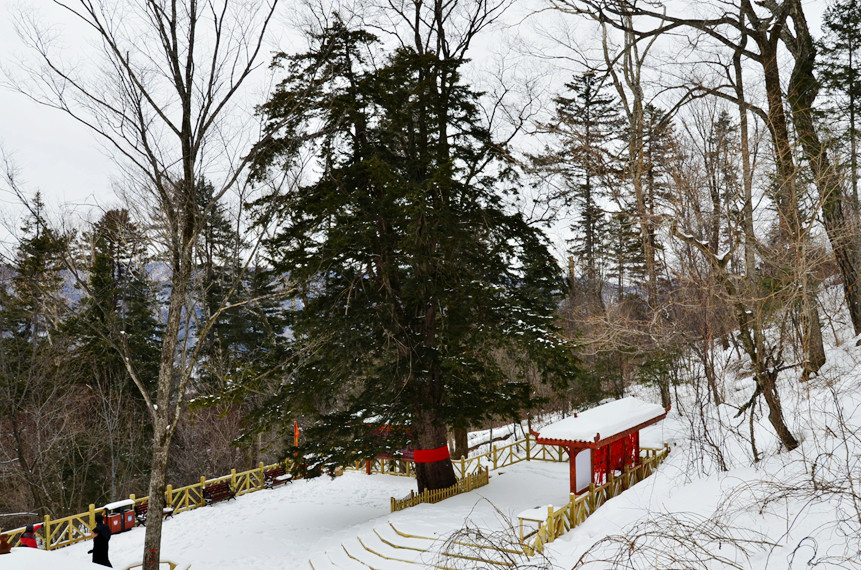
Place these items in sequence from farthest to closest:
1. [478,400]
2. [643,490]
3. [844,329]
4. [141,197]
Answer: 1. [844,329]
2. [478,400]
3. [141,197]
4. [643,490]

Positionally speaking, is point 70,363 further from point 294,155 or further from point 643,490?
point 643,490

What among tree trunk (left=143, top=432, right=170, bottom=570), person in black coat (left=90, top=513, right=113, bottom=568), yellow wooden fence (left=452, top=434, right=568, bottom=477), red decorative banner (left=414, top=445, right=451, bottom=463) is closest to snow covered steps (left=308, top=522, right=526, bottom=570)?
tree trunk (left=143, top=432, right=170, bottom=570)

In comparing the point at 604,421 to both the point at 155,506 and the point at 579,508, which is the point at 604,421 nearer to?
the point at 579,508

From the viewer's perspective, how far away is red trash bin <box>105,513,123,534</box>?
15016 mm

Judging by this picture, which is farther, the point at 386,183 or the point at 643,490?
the point at 386,183

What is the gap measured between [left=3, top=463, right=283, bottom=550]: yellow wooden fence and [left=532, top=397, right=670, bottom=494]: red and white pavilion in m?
10.3

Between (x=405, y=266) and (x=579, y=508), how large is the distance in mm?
8126

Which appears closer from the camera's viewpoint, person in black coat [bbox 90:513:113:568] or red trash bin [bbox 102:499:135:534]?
person in black coat [bbox 90:513:113:568]

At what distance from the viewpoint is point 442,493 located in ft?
51.2

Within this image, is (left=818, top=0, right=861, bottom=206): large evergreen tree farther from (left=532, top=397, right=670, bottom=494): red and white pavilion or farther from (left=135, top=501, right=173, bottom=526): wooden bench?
(left=135, top=501, right=173, bottom=526): wooden bench

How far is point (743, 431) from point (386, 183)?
9.45 m

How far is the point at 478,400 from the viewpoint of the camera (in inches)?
609

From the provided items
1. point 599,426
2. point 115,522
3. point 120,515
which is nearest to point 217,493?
Answer: point 120,515

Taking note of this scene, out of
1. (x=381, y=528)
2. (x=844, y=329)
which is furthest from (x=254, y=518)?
(x=844, y=329)
